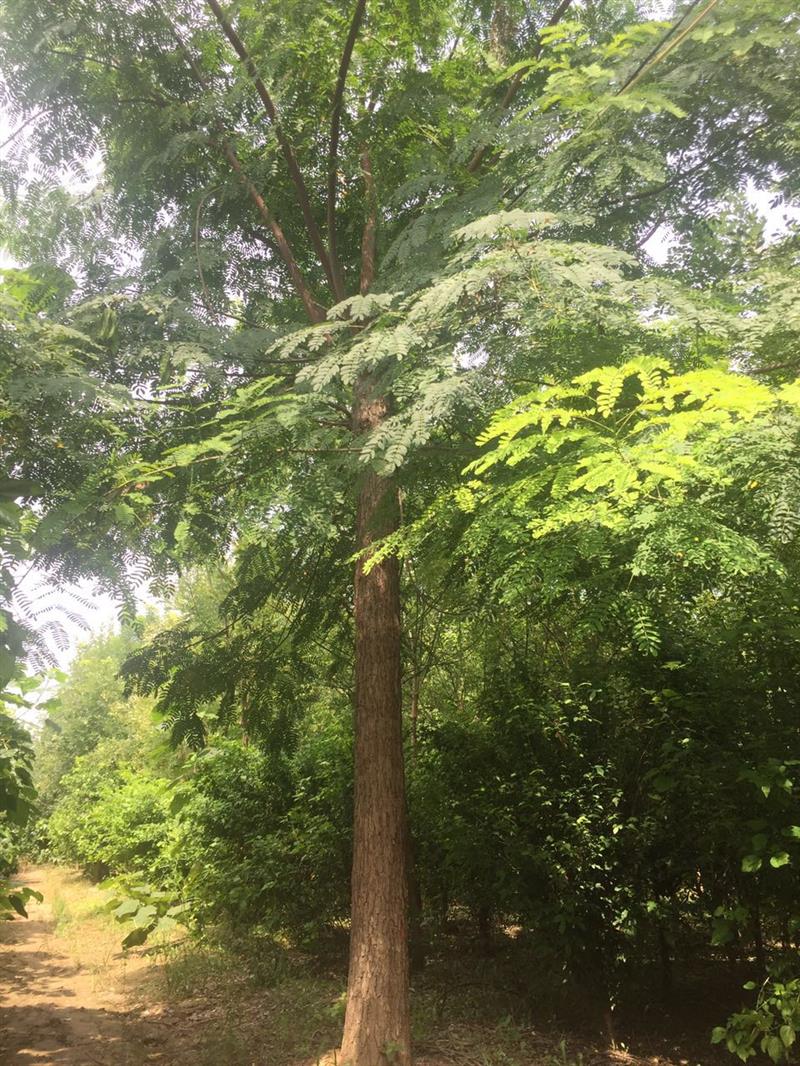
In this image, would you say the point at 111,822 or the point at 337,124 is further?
the point at 111,822

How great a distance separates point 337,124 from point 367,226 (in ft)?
4.30

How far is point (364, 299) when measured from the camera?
13.5ft

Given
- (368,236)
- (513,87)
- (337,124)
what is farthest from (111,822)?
(513,87)

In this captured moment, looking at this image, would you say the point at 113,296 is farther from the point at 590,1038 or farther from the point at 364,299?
the point at 590,1038

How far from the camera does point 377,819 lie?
5.04 metres

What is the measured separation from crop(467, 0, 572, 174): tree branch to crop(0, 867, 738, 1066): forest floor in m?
6.79

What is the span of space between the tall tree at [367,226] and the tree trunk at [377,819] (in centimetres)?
2

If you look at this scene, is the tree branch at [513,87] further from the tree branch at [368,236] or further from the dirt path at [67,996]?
the dirt path at [67,996]

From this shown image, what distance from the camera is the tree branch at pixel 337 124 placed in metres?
4.53

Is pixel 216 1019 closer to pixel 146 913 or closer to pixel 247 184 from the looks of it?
pixel 146 913

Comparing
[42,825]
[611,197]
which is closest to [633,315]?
[611,197]

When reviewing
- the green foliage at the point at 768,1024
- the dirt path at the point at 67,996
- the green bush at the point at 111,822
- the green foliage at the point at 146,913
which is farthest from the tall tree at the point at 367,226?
the green bush at the point at 111,822

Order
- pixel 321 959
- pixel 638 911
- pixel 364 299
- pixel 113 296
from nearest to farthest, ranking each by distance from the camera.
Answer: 1. pixel 364 299
2. pixel 113 296
3. pixel 638 911
4. pixel 321 959

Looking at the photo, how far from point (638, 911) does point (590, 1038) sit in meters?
1.19
